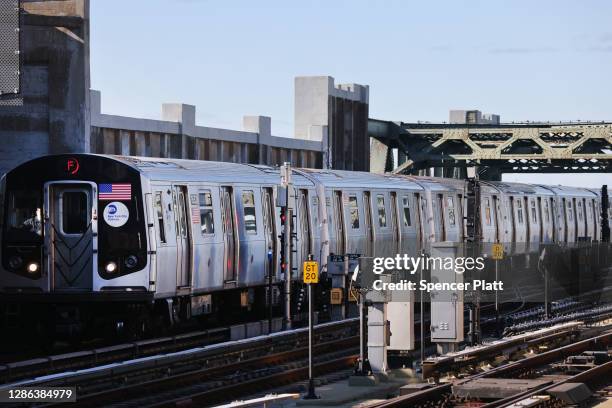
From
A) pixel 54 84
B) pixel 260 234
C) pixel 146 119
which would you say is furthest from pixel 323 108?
pixel 260 234

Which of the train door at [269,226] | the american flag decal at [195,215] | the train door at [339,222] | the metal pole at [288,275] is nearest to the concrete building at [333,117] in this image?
the train door at [339,222]

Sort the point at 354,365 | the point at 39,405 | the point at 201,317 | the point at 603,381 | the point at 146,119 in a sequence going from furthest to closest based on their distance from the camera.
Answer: the point at 146,119, the point at 201,317, the point at 354,365, the point at 603,381, the point at 39,405

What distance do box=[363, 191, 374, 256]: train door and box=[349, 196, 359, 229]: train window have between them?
0.35 m

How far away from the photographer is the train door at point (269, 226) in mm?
26578

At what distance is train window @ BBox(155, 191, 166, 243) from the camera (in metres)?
22.6

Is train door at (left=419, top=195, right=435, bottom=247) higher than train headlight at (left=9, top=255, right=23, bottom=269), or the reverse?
train door at (left=419, top=195, right=435, bottom=247)

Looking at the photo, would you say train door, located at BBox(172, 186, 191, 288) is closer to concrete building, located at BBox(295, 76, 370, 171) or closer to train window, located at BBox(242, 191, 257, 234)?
train window, located at BBox(242, 191, 257, 234)

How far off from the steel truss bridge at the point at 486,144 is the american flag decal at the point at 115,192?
4183 cm

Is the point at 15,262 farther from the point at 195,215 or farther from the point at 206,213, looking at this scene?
the point at 206,213

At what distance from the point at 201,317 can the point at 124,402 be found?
8638 mm

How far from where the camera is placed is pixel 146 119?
131 feet

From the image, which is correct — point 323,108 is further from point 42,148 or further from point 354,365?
point 354,365

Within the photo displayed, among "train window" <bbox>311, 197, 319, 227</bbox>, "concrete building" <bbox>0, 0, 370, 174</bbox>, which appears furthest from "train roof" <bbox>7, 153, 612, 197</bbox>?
"concrete building" <bbox>0, 0, 370, 174</bbox>

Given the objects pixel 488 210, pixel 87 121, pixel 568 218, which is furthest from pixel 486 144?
pixel 87 121
